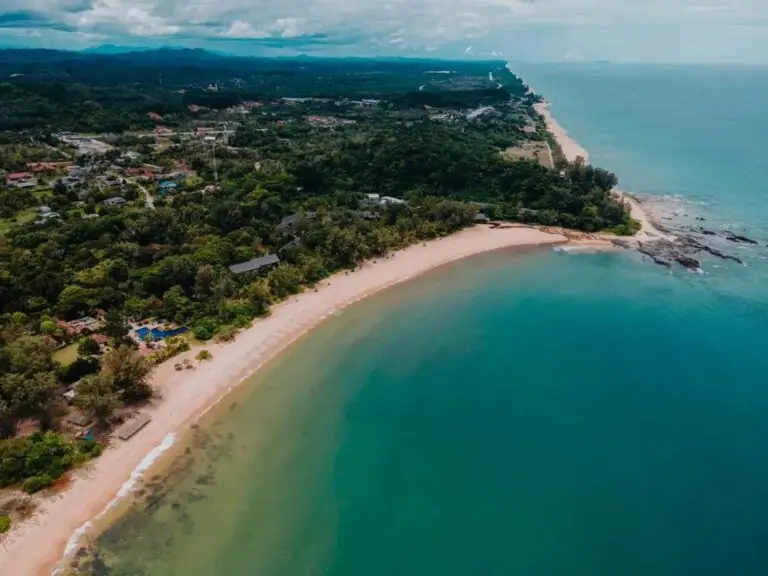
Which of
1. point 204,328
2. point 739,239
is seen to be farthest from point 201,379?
point 739,239

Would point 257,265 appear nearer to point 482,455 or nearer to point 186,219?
point 186,219

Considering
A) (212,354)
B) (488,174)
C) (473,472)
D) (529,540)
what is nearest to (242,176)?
(488,174)

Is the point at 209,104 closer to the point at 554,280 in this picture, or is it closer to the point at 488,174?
the point at 488,174

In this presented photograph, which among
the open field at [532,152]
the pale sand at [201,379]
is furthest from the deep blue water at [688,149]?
the pale sand at [201,379]

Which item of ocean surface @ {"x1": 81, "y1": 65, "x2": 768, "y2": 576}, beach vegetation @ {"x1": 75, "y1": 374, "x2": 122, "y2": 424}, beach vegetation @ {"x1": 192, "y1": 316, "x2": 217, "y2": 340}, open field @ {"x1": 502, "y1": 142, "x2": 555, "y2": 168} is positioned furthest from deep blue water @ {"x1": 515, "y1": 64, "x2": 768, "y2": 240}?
beach vegetation @ {"x1": 75, "y1": 374, "x2": 122, "y2": 424}

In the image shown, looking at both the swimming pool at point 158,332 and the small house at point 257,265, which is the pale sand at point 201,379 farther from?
the small house at point 257,265

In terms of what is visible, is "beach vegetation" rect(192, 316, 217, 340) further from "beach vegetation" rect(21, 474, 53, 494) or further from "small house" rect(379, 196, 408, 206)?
"small house" rect(379, 196, 408, 206)
